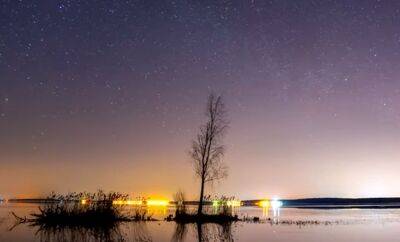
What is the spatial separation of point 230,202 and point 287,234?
1485 centimetres

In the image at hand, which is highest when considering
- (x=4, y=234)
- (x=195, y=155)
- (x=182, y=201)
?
(x=195, y=155)

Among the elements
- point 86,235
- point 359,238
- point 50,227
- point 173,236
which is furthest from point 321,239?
point 50,227

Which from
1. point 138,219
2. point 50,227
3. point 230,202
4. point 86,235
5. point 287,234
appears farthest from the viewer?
point 230,202

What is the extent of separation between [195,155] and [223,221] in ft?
22.1

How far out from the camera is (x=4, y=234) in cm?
2538

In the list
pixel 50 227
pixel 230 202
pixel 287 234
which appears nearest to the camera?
pixel 287 234

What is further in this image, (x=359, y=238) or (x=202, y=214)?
(x=202, y=214)

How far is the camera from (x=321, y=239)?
24625 mm

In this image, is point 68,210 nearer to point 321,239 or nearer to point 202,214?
point 202,214

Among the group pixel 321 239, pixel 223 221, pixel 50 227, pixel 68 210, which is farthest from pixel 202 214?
pixel 321 239

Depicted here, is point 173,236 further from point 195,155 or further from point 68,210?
point 195,155

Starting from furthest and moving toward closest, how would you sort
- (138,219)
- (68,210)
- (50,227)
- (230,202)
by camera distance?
(230,202) → (138,219) → (68,210) → (50,227)

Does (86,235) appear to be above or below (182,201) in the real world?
below

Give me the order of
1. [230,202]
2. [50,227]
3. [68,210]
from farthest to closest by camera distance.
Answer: [230,202] < [68,210] < [50,227]
